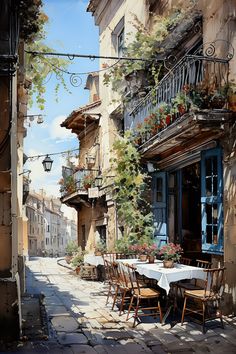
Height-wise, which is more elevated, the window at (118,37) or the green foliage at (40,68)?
the window at (118,37)

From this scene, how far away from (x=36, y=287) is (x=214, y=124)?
778cm

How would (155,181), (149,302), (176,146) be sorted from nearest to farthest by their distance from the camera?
1. (149,302)
2. (176,146)
3. (155,181)

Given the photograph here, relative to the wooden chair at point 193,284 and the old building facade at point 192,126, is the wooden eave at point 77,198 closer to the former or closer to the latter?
the old building facade at point 192,126

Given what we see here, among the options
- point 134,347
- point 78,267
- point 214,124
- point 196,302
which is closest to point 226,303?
point 196,302

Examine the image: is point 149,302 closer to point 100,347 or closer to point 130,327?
point 130,327

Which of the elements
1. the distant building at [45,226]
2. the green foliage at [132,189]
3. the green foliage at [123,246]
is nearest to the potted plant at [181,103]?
the green foliage at [132,189]

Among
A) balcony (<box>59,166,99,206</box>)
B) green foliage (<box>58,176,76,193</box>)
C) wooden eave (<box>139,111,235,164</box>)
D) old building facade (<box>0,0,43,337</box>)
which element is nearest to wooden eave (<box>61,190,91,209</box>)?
balcony (<box>59,166,99,206</box>)

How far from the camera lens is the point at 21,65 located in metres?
7.66

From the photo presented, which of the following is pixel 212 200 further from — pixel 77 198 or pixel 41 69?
pixel 77 198

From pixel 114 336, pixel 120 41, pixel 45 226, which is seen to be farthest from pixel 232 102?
pixel 45 226

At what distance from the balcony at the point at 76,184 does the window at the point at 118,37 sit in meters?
4.61

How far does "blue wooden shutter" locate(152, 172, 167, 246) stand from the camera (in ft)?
34.9

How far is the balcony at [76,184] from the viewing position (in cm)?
1686

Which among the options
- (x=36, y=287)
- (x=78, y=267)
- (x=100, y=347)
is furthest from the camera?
(x=78, y=267)
